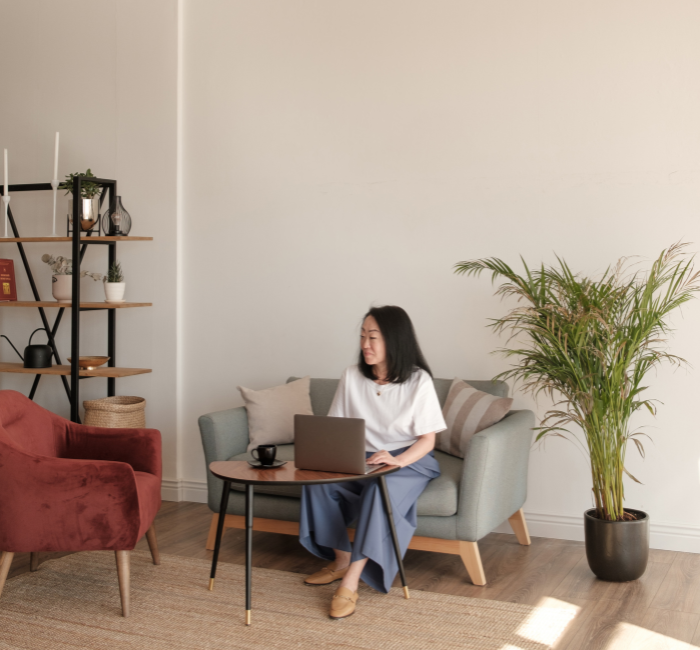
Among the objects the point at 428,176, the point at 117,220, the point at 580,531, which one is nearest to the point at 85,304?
the point at 117,220

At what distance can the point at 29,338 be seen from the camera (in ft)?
15.8

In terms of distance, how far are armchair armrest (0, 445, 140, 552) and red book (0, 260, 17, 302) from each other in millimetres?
2057

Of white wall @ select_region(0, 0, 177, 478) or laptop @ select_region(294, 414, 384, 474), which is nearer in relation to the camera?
laptop @ select_region(294, 414, 384, 474)

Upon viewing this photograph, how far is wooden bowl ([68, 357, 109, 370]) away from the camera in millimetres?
4312

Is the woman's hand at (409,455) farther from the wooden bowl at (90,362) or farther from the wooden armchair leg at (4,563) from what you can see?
the wooden bowl at (90,362)

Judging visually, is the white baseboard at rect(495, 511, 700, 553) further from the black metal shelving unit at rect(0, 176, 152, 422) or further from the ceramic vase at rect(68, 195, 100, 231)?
the ceramic vase at rect(68, 195, 100, 231)

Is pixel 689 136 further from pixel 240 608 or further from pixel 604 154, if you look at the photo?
pixel 240 608

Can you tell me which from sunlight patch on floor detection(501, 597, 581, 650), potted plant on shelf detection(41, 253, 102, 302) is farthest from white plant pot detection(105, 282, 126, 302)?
sunlight patch on floor detection(501, 597, 581, 650)

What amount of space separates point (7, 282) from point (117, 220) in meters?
0.86

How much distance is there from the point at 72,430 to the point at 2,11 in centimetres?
316

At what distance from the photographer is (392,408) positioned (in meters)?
3.05

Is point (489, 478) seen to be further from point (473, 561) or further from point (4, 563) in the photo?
point (4, 563)

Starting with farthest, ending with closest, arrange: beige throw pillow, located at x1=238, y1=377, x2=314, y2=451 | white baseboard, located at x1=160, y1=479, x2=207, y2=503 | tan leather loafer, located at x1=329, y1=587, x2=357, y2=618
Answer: white baseboard, located at x1=160, y1=479, x2=207, y2=503 → beige throw pillow, located at x1=238, y1=377, x2=314, y2=451 → tan leather loafer, located at x1=329, y1=587, x2=357, y2=618

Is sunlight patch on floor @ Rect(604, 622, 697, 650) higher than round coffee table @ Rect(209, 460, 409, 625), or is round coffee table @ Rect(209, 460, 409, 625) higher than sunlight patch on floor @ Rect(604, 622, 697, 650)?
round coffee table @ Rect(209, 460, 409, 625)
